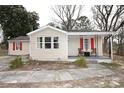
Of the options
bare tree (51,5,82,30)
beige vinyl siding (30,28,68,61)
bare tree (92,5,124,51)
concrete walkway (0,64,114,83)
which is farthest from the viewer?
bare tree (51,5,82,30)

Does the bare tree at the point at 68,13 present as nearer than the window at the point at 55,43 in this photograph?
No

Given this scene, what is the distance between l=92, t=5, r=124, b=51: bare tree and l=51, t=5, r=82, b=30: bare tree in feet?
17.1

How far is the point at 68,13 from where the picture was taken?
3638 cm

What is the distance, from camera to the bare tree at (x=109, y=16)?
28.3m

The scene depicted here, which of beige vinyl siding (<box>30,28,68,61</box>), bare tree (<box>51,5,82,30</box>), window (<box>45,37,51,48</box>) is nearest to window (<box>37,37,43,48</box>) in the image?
beige vinyl siding (<box>30,28,68,61</box>)

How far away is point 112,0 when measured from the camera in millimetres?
8570

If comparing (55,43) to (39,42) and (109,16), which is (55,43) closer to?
(39,42)

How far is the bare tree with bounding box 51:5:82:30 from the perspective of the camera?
36.0 meters

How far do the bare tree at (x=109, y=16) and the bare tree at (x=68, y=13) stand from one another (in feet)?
17.1

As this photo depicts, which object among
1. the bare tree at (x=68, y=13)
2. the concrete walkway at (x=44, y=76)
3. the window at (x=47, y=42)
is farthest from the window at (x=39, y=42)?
the bare tree at (x=68, y=13)

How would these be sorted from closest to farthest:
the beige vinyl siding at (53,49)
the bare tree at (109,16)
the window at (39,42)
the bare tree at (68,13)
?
the beige vinyl siding at (53,49)
the window at (39,42)
the bare tree at (109,16)
the bare tree at (68,13)

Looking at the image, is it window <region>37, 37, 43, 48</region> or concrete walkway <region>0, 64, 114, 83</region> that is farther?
window <region>37, 37, 43, 48</region>

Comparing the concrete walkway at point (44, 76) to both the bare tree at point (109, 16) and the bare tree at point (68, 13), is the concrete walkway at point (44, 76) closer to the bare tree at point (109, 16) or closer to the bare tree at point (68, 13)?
the bare tree at point (109, 16)

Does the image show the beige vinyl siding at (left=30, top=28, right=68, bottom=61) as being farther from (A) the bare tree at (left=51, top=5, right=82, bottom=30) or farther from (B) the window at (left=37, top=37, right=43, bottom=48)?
(A) the bare tree at (left=51, top=5, right=82, bottom=30)
